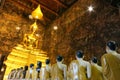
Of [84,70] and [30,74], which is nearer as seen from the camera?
[84,70]

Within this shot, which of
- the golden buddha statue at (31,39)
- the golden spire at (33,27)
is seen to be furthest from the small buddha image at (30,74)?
the golden spire at (33,27)

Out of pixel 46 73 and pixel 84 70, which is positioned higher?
pixel 84 70

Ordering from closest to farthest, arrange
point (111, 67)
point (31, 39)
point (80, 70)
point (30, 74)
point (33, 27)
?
1. point (111, 67)
2. point (80, 70)
3. point (30, 74)
4. point (31, 39)
5. point (33, 27)

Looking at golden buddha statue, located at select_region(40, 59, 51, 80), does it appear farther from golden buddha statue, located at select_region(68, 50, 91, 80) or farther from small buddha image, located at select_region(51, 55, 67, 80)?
golden buddha statue, located at select_region(68, 50, 91, 80)

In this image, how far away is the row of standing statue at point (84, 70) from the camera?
7.17 feet

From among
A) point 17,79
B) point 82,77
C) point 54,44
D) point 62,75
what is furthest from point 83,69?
point 54,44

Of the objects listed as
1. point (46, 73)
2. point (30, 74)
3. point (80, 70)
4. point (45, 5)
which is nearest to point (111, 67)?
point (80, 70)

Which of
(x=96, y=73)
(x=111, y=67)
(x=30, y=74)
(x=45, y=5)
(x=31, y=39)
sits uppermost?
(x=45, y=5)

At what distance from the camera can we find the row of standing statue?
86.0 inches

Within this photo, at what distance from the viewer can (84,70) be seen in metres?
2.50

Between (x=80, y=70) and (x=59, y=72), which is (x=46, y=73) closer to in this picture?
(x=59, y=72)

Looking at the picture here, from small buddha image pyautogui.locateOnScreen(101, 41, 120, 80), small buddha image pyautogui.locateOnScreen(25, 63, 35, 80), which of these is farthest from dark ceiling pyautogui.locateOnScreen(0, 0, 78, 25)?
small buddha image pyautogui.locateOnScreen(101, 41, 120, 80)


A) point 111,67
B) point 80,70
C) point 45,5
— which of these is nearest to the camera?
point 111,67

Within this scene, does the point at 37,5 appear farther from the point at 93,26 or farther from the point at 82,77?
the point at 82,77
